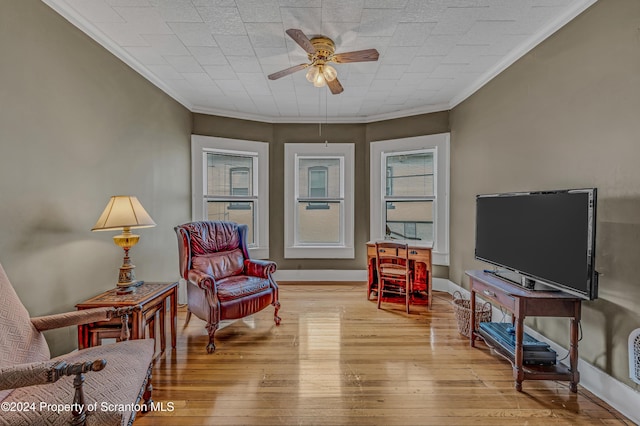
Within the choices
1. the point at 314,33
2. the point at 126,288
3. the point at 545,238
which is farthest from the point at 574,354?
the point at 126,288

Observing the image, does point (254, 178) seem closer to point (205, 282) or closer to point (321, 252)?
point (321, 252)

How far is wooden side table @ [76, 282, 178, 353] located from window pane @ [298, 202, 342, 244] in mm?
2535

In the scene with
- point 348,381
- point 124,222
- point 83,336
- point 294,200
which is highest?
point 294,200

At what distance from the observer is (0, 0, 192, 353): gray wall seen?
5.79 ft

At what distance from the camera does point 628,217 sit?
1807 millimetres

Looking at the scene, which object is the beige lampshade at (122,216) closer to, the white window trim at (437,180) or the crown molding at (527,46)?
the white window trim at (437,180)

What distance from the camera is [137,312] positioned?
1984mm

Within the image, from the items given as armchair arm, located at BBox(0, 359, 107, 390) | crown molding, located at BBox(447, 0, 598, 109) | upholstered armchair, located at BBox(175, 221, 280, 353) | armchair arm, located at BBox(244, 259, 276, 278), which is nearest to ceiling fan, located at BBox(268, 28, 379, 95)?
crown molding, located at BBox(447, 0, 598, 109)

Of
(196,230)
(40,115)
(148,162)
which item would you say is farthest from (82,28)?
(196,230)

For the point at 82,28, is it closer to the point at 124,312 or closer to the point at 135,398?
the point at 124,312

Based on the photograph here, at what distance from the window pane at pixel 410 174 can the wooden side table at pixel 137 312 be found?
133 inches

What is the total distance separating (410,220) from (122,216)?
369cm

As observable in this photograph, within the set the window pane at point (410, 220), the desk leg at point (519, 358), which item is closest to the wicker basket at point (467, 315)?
the desk leg at point (519, 358)

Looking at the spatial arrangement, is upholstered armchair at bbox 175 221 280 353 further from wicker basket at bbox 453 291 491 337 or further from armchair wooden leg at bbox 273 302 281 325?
wicker basket at bbox 453 291 491 337
